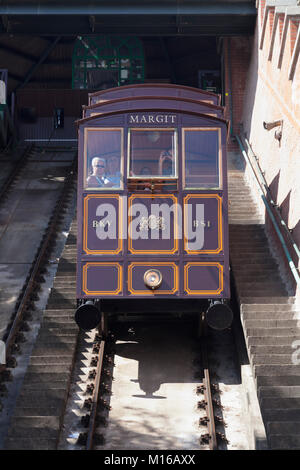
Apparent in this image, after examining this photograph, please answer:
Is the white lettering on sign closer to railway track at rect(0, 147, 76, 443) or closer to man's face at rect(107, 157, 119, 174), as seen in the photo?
man's face at rect(107, 157, 119, 174)

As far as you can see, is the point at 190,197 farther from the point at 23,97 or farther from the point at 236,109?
the point at 23,97

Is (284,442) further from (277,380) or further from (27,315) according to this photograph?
(27,315)

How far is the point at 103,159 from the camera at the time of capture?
9.48 m

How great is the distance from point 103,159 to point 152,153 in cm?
77

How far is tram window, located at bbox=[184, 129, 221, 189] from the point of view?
31.0 feet

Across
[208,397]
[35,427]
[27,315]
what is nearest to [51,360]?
[35,427]

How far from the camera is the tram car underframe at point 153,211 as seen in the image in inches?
362

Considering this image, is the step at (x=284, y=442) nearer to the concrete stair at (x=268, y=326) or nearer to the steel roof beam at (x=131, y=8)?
the concrete stair at (x=268, y=326)

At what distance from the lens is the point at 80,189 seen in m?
9.49

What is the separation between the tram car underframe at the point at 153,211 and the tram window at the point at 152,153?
2 cm

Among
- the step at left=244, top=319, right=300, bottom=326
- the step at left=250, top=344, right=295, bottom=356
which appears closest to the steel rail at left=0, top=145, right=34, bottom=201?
the step at left=244, top=319, right=300, bottom=326

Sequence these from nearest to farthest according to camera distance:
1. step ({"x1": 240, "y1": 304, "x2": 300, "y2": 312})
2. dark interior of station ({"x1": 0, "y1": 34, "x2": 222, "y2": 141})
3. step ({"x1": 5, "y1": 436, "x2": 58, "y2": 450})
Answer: step ({"x1": 5, "y1": 436, "x2": 58, "y2": 450}), step ({"x1": 240, "y1": 304, "x2": 300, "y2": 312}), dark interior of station ({"x1": 0, "y1": 34, "x2": 222, "y2": 141})

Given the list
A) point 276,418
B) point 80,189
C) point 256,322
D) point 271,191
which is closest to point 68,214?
point 271,191

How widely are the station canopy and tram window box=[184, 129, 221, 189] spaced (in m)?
8.50
